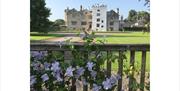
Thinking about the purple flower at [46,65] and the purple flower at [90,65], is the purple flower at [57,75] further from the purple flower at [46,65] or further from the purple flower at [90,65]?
the purple flower at [90,65]

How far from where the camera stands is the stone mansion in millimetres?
2445

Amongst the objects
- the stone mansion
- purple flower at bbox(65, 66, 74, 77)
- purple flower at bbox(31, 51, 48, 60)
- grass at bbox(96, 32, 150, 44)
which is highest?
the stone mansion

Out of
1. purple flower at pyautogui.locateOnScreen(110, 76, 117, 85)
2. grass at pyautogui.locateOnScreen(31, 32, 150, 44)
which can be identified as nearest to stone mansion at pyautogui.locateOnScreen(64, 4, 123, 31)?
grass at pyautogui.locateOnScreen(31, 32, 150, 44)

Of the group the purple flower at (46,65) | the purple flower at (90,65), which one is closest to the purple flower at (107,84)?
the purple flower at (90,65)

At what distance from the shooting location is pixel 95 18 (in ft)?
8.14

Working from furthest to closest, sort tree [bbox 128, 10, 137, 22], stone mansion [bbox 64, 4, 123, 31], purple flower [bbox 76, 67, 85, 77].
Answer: purple flower [bbox 76, 67, 85, 77] → tree [bbox 128, 10, 137, 22] → stone mansion [bbox 64, 4, 123, 31]

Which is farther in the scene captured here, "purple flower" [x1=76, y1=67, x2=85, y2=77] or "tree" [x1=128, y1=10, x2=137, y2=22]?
"purple flower" [x1=76, y1=67, x2=85, y2=77]

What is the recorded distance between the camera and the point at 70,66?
2.66 m

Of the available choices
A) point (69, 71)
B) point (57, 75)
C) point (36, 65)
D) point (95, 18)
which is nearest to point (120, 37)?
point (95, 18)

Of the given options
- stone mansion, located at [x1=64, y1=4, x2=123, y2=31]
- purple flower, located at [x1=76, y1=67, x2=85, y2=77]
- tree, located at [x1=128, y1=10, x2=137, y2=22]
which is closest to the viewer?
stone mansion, located at [x1=64, y1=4, x2=123, y2=31]

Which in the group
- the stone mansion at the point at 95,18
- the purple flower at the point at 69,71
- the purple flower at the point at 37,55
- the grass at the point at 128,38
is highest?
the stone mansion at the point at 95,18

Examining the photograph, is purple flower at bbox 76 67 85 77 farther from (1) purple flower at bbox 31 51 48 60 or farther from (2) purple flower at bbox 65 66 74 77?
(1) purple flower at bbox 31 51 48 60

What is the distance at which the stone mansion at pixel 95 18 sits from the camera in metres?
2.45
